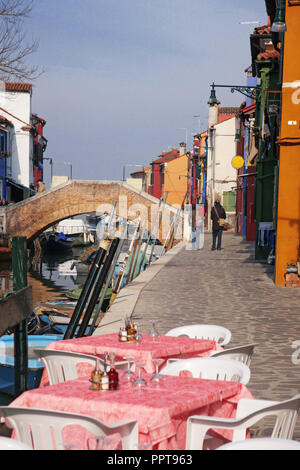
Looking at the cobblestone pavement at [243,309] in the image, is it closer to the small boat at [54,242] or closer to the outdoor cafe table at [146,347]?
the outdoor cafe table at [146,347]

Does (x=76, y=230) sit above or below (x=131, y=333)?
below

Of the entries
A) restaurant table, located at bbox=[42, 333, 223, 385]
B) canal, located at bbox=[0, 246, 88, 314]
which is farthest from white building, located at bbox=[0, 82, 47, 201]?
restaurant table, located at bbox=[42, 333, 223, 385]

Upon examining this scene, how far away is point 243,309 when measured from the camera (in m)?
10.9

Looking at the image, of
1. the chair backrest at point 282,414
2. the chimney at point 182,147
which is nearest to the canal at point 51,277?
the chair backrest at point 282,414

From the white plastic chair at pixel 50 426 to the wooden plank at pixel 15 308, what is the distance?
2.12m

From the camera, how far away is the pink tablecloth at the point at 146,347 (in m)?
5.15

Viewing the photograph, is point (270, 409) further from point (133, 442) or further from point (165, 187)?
point (165, 187)

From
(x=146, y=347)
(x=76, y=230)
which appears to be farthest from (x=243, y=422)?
(x=76, y=230)

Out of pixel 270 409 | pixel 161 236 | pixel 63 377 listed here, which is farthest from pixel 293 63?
pixel 161 236

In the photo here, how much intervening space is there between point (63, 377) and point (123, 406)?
1.43 metres

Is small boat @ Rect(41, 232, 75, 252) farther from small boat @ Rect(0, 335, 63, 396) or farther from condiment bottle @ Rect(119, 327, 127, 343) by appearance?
condiment bottle @ Rect(119, 327, 127, 343)

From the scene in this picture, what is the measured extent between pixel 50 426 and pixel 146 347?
2154 mm

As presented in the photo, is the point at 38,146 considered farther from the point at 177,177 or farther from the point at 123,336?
the point at 123,336
